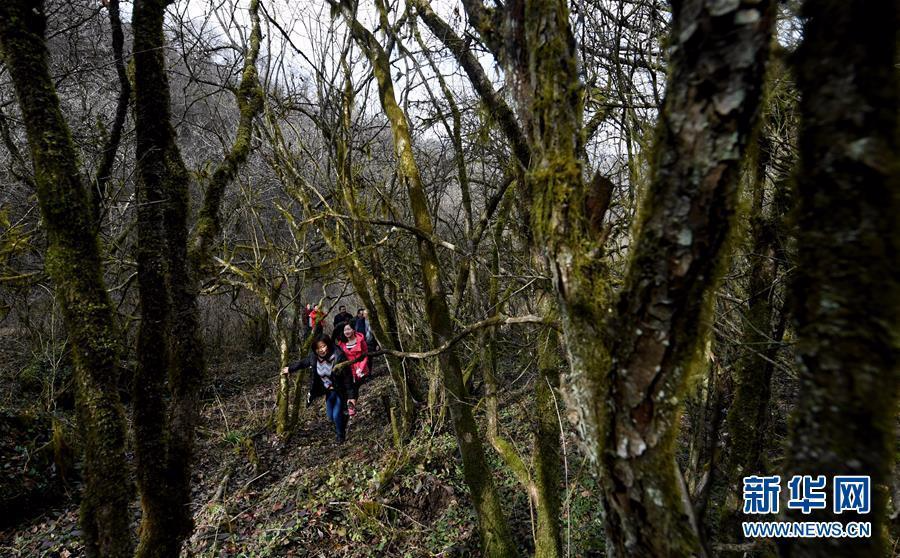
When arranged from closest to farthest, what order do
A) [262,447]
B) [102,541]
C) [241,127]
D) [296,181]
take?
[102,541] → [241,127] → [296,181] → [262,447]

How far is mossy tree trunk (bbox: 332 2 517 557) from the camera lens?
12.0 ft

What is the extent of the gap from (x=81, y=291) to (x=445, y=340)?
7.37 feet

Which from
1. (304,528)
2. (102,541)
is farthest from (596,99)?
(304,528)

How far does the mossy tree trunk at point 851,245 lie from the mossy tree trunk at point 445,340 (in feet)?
9.52

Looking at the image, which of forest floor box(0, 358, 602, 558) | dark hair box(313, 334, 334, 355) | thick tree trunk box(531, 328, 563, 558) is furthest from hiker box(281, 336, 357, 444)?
thick tree trunk box(531, 328, 563, 558)

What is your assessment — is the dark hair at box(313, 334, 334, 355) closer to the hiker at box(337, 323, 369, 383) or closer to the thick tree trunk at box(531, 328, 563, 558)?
the hiker at box(337, 323, 369, 383)

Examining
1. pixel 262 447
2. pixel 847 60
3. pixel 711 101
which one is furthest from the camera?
pixel 262 447

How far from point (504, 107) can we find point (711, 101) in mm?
1648

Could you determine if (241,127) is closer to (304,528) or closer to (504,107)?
(504,107)

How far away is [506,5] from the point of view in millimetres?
1517

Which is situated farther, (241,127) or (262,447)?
(262,447)

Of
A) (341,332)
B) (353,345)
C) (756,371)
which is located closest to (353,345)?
(353,345)

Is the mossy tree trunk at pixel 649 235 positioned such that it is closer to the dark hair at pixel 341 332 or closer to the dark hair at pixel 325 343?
the dark hair at pixel 325 343

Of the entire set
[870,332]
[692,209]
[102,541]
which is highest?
[692,209]
